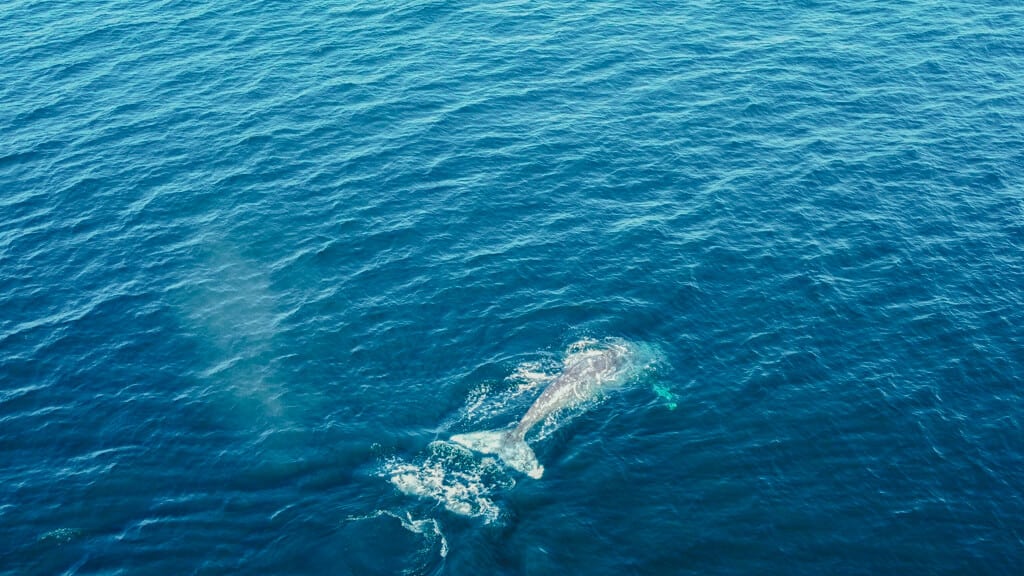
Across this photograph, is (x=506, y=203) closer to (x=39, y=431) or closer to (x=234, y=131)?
(x=234, y=131)

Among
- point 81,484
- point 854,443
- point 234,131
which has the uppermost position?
point 234,131

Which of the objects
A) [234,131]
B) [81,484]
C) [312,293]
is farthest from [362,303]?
[234,131]

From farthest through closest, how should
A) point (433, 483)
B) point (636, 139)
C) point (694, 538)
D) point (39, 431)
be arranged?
1. point (636, 139)
2. point (39, 431)
3. point (433, 483)
4. point (694, 538)

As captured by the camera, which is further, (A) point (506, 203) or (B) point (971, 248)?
(A) point (506, 203)

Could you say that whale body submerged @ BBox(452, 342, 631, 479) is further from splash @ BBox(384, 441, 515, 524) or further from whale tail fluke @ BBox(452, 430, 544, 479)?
splash @ BBox(384, 441, 515, 524)

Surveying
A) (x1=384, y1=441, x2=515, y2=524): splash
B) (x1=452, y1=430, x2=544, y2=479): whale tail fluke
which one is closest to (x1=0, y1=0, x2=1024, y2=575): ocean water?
(x1=384, y1=441, x2=515, y2=524): splash

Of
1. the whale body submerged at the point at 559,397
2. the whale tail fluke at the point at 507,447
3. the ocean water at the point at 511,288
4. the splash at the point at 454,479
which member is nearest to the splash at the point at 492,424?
the splash at the point at 454,479

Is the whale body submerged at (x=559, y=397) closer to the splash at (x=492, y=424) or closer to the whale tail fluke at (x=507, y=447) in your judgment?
the whale tail fluke at (x=507, y=447)

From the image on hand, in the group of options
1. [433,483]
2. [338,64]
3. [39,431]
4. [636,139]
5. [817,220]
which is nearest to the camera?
[433,483]
